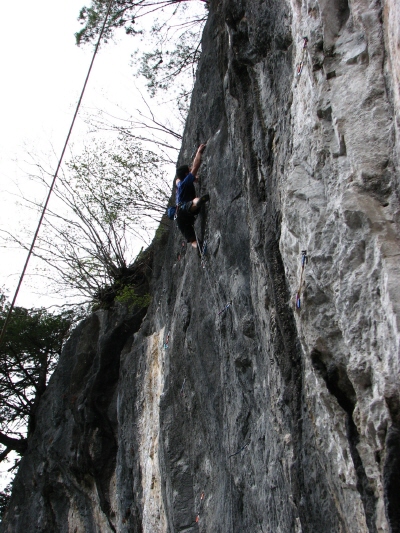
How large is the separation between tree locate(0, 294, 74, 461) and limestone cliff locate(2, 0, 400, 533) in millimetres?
6350

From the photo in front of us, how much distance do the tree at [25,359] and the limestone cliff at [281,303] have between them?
6.35 metres

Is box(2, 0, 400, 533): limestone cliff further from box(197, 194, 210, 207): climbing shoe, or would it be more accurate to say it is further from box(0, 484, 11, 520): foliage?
box(0, 484, 11, 520): foliage

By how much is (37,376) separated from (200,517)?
9.99 metres

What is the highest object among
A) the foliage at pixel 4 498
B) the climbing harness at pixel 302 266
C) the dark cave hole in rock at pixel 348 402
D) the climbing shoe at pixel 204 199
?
the climbing shoe at pixel 204 199

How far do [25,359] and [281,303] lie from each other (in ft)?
41.0

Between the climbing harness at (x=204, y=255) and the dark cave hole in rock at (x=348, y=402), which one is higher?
the climbing harness at (x=204, y=255)

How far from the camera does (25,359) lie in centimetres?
1556

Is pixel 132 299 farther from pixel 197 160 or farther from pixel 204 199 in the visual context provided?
pixel 204 199

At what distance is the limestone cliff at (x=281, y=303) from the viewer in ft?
10.2

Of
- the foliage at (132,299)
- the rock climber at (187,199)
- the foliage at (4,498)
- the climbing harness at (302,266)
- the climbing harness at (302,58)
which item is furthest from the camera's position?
the foliage at (4,498)

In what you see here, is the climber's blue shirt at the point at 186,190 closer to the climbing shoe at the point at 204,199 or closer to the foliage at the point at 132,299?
the climbing shoe at the point at 204,199

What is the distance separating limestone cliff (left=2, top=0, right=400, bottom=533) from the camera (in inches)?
122

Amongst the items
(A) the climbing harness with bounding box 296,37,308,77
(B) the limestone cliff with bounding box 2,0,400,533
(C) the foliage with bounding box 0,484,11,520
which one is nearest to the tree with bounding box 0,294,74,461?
(C) the foliage with bounding box 0,484,11,520

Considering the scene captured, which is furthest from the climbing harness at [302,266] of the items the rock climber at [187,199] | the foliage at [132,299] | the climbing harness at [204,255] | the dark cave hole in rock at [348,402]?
the foliage at [132,299]
